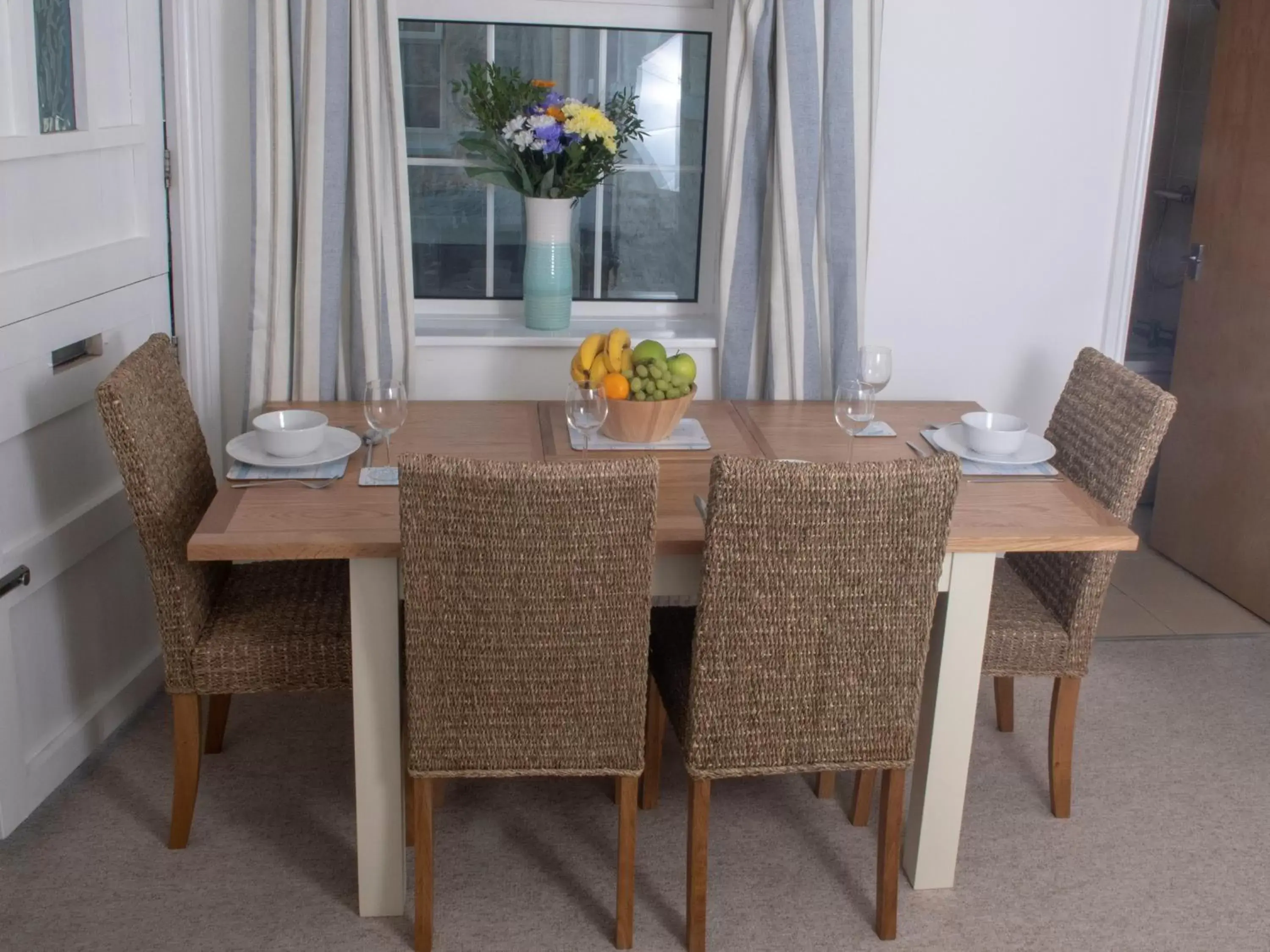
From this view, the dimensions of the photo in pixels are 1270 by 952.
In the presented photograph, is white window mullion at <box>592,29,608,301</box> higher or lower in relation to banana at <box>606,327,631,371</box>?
higher

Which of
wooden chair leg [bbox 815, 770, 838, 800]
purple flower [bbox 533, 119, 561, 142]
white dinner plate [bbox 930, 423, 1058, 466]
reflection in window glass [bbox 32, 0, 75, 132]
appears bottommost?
wooden chair leg [bbox 815, 770, 838, 800]

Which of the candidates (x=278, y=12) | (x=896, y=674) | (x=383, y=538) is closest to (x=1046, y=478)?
(x=896, y=674)

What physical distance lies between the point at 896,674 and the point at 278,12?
1895 mm

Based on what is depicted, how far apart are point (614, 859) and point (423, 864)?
452mm

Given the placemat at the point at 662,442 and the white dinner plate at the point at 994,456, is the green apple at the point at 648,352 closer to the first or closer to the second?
the placemat at the point at 662,442

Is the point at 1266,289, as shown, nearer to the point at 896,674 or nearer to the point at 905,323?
the point at 905,323

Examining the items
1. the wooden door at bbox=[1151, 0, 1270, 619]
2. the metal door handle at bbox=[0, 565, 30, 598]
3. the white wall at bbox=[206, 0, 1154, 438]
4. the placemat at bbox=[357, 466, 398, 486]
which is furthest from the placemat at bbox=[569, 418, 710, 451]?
the wooden door at bbox=[1151, 0, 1270, 619]

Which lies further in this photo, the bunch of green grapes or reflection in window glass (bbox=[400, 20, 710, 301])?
reflection in window glass (bbox=[400, 20, 710, 301])

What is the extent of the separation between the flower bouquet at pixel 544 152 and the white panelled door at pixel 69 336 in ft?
2.36

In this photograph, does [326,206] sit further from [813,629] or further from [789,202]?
[813,629]

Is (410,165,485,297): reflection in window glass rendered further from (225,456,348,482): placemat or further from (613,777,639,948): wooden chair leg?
(613,777,639,948): wooden chair leg

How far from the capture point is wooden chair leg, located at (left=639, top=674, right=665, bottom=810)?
2566 mm

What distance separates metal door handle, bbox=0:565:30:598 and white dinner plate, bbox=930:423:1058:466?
1747mm

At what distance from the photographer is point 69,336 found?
8.29 feet
